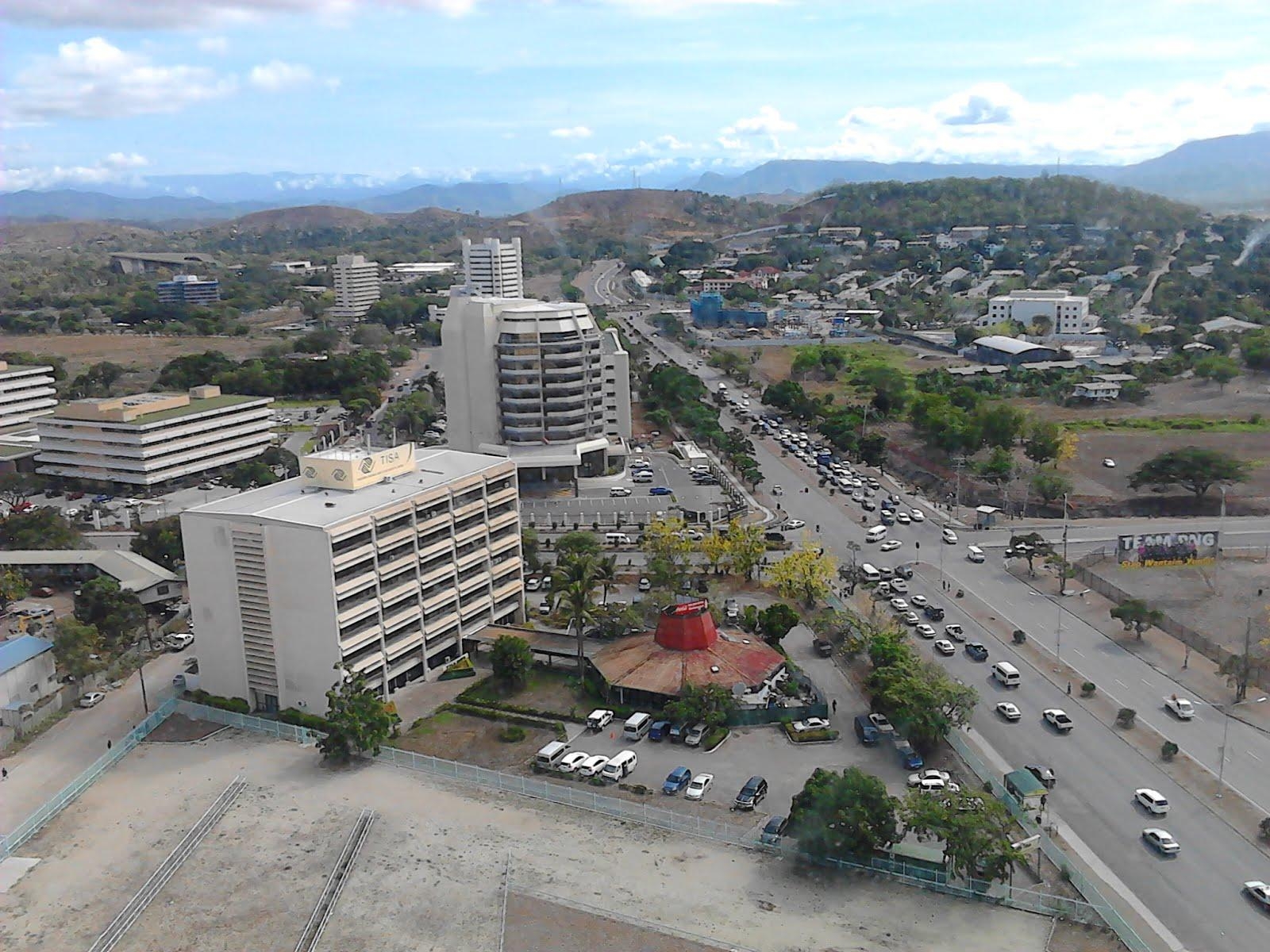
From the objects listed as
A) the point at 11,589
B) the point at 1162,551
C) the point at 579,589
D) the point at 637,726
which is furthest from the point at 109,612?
the point at 1162,551

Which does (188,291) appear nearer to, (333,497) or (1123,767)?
(333,497)

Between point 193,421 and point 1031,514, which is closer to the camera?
point 1031,514

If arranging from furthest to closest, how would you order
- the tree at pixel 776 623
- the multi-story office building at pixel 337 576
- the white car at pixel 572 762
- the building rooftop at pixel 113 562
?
1. the building rooftop at pixel 113 562
2. the tree at pixel 776 623
3. the multi-story office building at pixel 337 576
4. the white car at pixel 572 762

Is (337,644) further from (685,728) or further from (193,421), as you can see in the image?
(193,421)

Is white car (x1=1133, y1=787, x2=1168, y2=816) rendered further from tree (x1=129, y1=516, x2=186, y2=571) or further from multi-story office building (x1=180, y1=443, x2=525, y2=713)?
tree (x1=129, y1=516, x2=186, y2=571)

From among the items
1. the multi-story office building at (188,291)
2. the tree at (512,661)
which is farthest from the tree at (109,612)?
the multi-story office building at (188,291)

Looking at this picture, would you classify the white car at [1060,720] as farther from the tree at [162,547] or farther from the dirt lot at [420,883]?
the tree at [162,547]

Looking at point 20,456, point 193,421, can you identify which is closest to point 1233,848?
point 193,421
